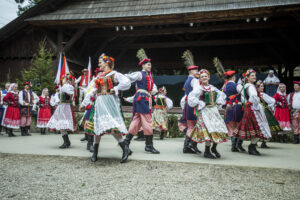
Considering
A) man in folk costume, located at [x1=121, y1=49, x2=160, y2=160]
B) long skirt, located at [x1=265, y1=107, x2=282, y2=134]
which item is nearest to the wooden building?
long skirt, located at [x1=265, y1=107, x2=282, y2=134]

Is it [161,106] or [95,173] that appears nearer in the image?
[95,173]

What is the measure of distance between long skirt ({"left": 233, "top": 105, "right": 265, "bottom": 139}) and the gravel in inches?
48.5

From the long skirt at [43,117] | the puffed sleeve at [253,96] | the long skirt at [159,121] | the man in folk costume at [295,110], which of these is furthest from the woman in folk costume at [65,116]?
the man in folk costume at [295,110]

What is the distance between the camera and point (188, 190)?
2.82 metres

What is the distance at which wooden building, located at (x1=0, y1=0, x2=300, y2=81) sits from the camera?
9086 mm

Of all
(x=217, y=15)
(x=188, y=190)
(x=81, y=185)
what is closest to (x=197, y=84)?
(x=188, y=190)

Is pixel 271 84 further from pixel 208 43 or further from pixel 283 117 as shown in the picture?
pixel 283 117

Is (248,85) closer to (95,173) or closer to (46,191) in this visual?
(95,173)

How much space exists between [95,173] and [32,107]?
22.5 feet

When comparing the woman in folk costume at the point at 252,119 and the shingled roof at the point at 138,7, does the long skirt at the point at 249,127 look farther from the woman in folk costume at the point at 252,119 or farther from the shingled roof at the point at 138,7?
the shingled roof at the point at 138,7

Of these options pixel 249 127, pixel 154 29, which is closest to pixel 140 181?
pixel 249 127

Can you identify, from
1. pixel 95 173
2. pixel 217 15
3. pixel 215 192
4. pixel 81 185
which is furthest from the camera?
pixel 217 15

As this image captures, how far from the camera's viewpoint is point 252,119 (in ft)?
15.9

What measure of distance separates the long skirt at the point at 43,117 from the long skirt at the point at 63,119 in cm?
384
